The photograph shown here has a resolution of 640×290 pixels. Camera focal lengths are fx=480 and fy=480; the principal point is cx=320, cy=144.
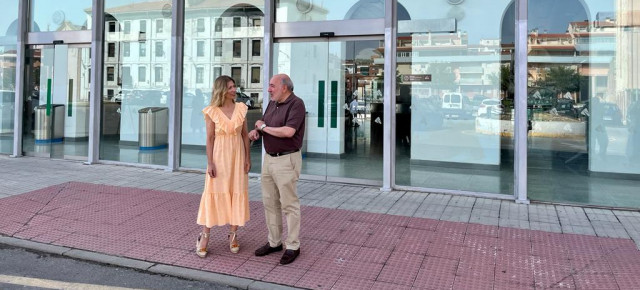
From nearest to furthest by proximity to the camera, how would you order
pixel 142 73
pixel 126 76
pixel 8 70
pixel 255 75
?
pixel 255 75
pixel 142 73
pixel 126 76
pixel 8 70

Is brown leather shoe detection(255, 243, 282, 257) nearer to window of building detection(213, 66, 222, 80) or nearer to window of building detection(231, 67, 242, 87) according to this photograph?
window of building detection(231, 67, 242, 87)

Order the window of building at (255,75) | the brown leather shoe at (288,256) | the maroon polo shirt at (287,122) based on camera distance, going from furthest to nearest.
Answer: the window of building at (255,75) < the brown leather shoe at (288,256) < the maroon polo shirt at (287,122)

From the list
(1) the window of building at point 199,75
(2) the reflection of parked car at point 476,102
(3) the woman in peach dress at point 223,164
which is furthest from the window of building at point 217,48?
(3) the woman in peach dress at point 223,164

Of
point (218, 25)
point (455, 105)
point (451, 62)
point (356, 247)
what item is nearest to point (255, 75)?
point (218, 25)

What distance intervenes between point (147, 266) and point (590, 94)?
7661 mm

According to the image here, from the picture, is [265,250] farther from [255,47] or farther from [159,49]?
[159,49]

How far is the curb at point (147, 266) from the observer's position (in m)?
4.03

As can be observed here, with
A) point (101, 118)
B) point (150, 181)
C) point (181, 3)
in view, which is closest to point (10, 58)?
point (101, 118)

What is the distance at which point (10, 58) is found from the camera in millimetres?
12086

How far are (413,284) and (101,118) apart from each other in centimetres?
893

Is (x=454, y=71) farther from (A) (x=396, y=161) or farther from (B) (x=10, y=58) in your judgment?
(B) (x=10, y=58)

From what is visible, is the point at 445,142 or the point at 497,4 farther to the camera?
the point at 445,142

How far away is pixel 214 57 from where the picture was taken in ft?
35.8

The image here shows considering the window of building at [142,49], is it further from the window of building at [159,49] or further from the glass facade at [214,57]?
the glass facade at [214,57]
